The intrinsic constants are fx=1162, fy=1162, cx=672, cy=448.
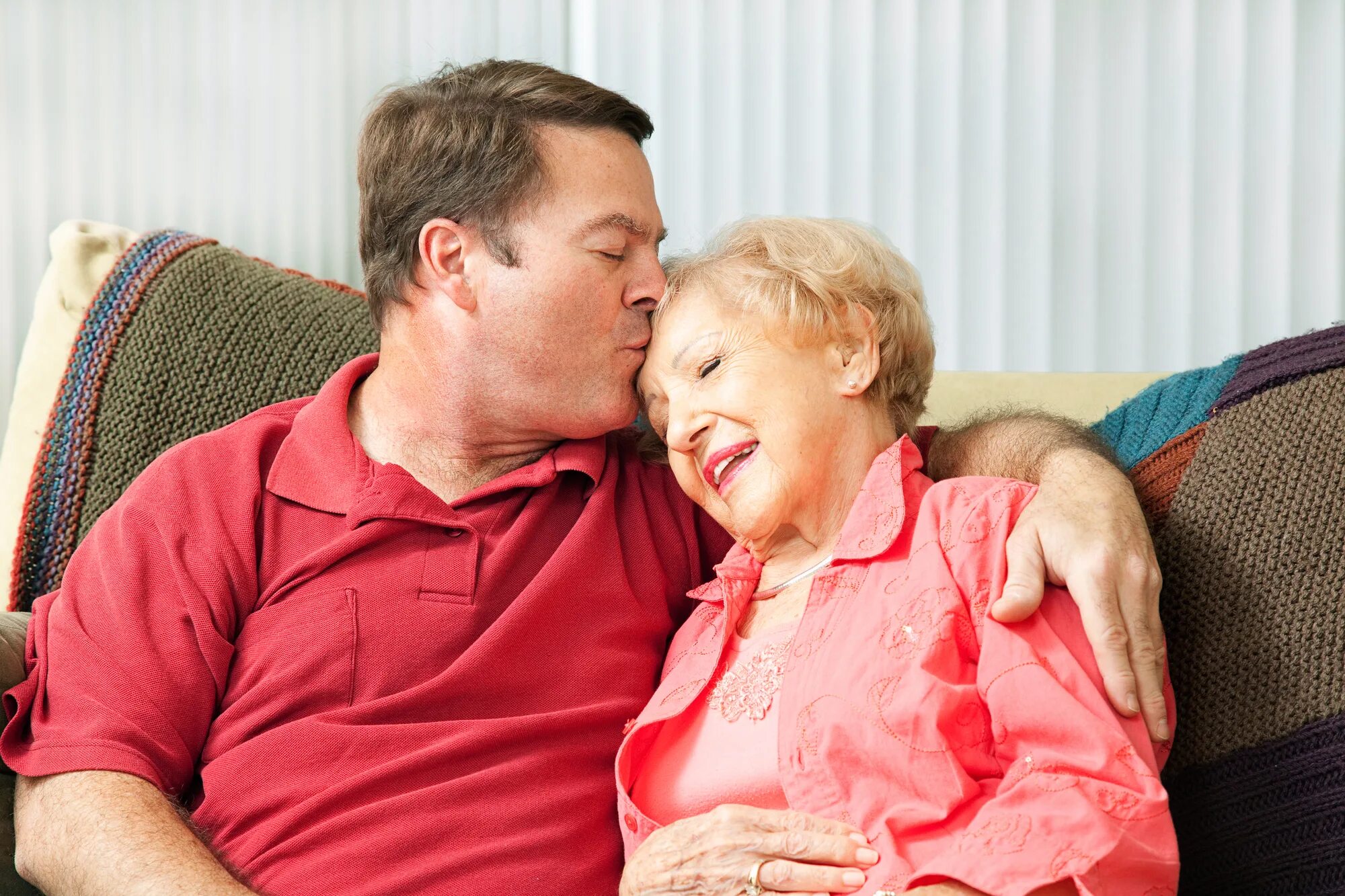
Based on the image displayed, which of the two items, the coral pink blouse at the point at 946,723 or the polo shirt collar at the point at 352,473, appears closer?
the coral pink blouse at the point at 946,723

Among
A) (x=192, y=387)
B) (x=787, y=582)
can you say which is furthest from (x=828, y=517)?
(x=192, y=387)

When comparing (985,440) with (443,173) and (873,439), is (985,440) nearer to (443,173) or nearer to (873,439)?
(873,439)

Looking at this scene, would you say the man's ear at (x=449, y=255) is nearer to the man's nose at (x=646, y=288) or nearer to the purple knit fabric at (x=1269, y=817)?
the man's nose at (x=646, y=288)

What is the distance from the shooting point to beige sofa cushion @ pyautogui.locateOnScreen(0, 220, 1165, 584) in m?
1.79

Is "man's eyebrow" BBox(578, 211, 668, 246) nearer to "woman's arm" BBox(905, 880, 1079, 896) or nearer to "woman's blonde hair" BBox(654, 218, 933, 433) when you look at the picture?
"woman's blonde hair" BBox(654, 218, 933, 433)

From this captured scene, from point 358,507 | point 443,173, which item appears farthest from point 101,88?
point 358,507

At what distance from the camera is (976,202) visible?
263 cm

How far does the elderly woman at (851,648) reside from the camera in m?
1.02

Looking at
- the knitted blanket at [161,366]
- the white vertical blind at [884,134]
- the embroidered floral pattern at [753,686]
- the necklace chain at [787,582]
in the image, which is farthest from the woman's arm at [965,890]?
the white vertical blind at [884,134]

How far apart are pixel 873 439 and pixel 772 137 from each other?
1.43 m

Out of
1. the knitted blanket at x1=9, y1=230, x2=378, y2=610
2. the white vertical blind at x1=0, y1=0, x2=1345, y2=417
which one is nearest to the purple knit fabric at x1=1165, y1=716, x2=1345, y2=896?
the knitted blanket at x1=9, y1=230, x2=378, y2=610

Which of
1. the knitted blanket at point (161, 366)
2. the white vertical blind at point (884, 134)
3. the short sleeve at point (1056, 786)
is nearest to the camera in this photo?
the short sleeve at point (1056, 786)

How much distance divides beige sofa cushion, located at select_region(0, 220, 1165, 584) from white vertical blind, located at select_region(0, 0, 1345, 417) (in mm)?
718

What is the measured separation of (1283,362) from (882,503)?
0.49m
